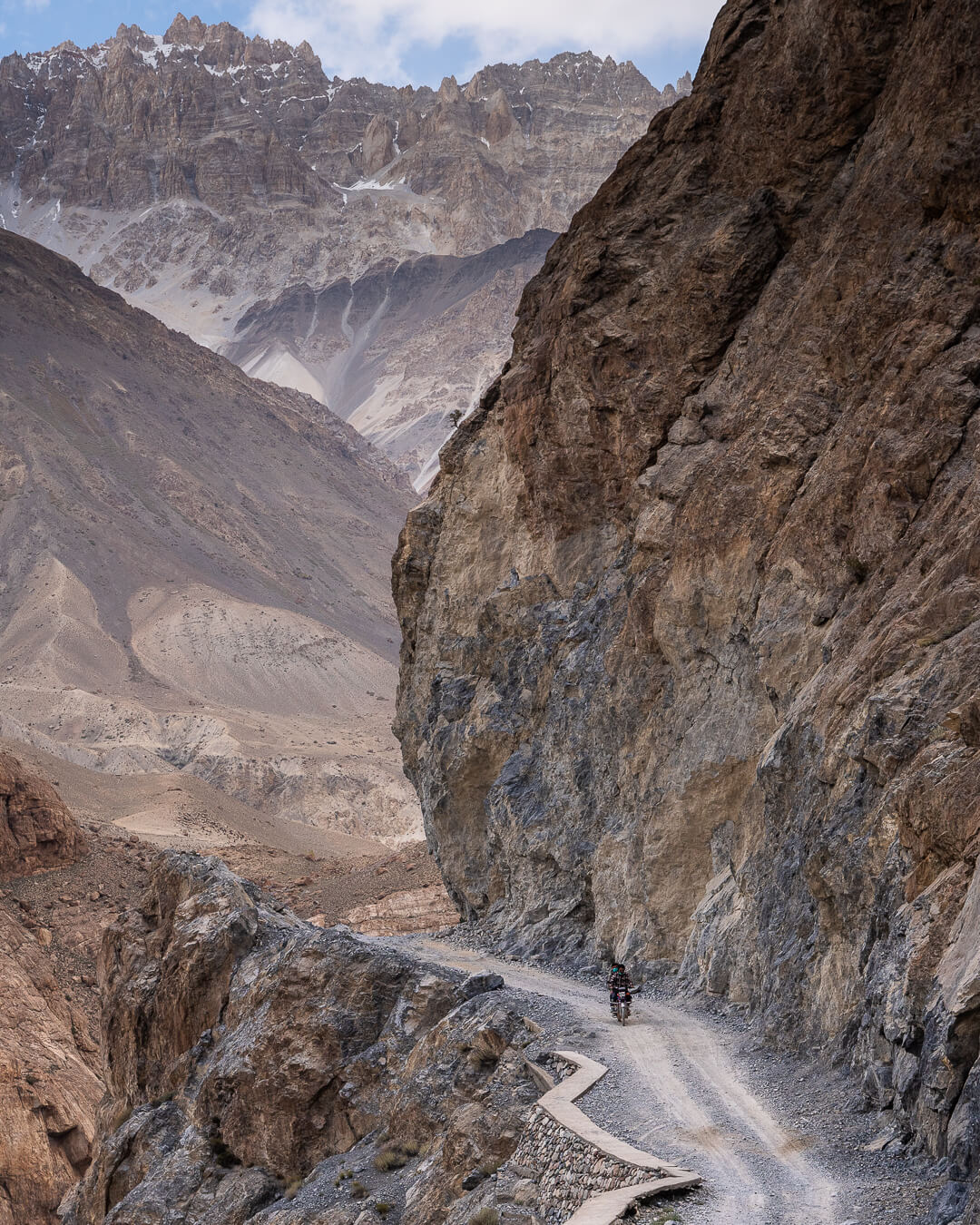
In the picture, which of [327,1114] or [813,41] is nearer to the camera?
[327,1114]

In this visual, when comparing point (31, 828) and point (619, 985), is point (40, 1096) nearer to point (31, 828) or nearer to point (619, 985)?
point (31, 828)

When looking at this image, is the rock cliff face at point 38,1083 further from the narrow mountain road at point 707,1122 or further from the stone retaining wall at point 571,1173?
the stone retaining wall at point 571,1173

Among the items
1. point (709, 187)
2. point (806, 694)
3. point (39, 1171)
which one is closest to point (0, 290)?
point (39, 1171)

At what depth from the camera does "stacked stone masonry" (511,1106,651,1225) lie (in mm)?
10930

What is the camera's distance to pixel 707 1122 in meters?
12.5

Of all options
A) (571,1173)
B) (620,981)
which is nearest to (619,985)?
(620,981)

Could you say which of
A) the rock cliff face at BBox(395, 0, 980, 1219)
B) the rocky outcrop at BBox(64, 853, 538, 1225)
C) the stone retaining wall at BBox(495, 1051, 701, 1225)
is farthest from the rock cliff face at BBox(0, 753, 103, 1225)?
the stone retaining wall at BBox(495, 1051, 701, 1225)

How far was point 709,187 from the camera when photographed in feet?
78.1

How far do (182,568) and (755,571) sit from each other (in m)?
104

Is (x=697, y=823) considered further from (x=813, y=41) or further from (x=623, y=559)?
(x=813, y=41)

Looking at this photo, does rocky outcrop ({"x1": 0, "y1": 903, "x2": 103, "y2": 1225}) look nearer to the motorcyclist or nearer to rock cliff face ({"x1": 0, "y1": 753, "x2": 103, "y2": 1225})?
rock cliff face ({"x1": 0, "y1": 753, "x2": 103, "y2": 1225})

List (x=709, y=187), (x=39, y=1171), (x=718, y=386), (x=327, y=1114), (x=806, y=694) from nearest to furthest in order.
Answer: (x=806, y=694) → (x=327, y=1114) → (x=718, y=386) → (x=709, y=187) → (x=39, y=1171)

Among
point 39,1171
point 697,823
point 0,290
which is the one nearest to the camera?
point 697,823

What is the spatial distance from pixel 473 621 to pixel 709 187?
37.0ft
